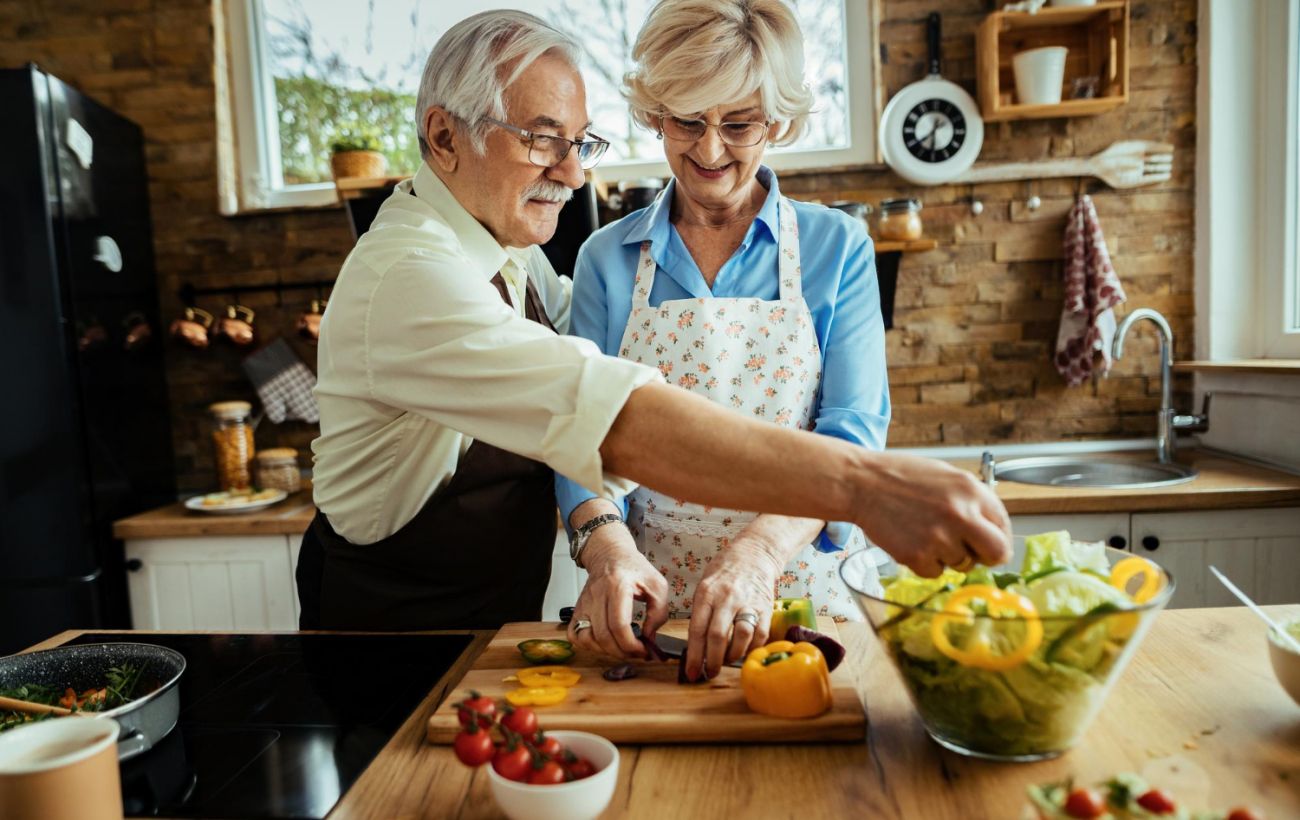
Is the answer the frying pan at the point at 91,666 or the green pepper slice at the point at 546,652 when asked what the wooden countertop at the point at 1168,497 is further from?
the frying pan at the point at 91,666

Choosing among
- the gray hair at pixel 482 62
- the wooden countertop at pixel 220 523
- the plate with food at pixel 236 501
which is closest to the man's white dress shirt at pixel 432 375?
the gray hair at pixel 482 62

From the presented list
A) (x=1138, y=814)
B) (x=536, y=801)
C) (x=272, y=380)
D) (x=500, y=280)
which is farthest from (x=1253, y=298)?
(x=272, y=380)

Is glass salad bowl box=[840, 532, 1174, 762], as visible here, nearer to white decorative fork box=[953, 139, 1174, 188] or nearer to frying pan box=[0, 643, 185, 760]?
frying pan box=[0, 643, 185, 760]

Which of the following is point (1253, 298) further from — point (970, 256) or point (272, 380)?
point (272, 380)

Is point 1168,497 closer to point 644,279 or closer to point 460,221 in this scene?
point 644,279

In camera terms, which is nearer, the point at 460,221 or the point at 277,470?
the point at 460,221

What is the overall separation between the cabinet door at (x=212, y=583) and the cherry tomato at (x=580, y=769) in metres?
1.98

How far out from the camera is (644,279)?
1568mm

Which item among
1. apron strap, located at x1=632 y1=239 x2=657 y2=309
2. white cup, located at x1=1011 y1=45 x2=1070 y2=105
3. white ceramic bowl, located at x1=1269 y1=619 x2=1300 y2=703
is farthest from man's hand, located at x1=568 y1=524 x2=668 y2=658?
white cup, located at x1=1011 y1=45 x2=1070 y2=105

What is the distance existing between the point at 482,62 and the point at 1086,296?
2134 mm

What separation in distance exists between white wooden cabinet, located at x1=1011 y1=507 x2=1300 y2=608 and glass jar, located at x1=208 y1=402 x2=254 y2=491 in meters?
2.31

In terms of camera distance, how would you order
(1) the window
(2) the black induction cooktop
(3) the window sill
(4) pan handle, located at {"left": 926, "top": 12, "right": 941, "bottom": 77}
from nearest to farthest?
(2) the black induction cooktop, (3) the window sill, (4) pan handle, located at {"left": 926, "top": 12, "right": 941, "bottom": 77}, (1) the window

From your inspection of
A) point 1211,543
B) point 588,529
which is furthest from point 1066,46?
point 588,529

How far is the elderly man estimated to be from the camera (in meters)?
0.89
